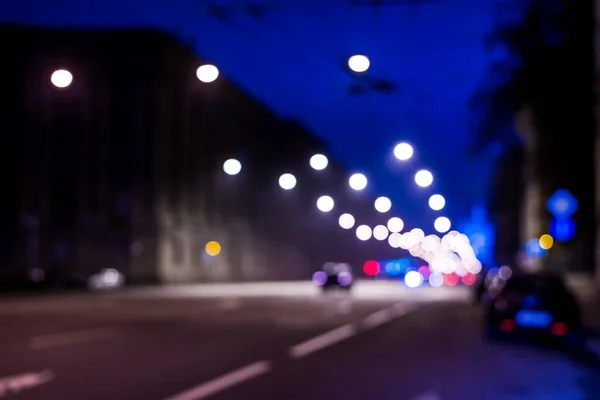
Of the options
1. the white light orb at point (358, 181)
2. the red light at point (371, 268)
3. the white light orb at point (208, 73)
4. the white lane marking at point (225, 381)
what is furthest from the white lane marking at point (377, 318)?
the red light at point (371, 268)

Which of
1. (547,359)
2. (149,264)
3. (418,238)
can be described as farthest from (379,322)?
(418,238)

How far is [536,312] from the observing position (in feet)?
66.0

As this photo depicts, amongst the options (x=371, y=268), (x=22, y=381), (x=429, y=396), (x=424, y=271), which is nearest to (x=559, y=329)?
(x=429, y=396)

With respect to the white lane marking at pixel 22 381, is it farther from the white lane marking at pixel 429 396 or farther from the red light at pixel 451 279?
the red light at pixel 451 279

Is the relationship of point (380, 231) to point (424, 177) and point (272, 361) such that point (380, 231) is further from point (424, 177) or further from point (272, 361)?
point (272, 361)

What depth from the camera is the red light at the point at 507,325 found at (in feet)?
66.6

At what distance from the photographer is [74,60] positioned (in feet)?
199

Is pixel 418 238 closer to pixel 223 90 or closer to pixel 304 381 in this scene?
pixel 223 90

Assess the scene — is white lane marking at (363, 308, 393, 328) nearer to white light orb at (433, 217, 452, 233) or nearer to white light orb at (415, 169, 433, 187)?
white light orb at (415, 169, 433, 187)

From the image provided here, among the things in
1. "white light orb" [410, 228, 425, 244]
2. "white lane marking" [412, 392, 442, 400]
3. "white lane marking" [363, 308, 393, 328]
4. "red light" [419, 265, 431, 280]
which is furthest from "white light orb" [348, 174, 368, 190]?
"red light" [419, 265, 431, 280]

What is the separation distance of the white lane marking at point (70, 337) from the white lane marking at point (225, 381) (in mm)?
5345

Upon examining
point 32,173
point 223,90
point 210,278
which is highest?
point 223,90

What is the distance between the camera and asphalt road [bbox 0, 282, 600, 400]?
39.2 feet

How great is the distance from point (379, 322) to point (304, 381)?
1382cm
